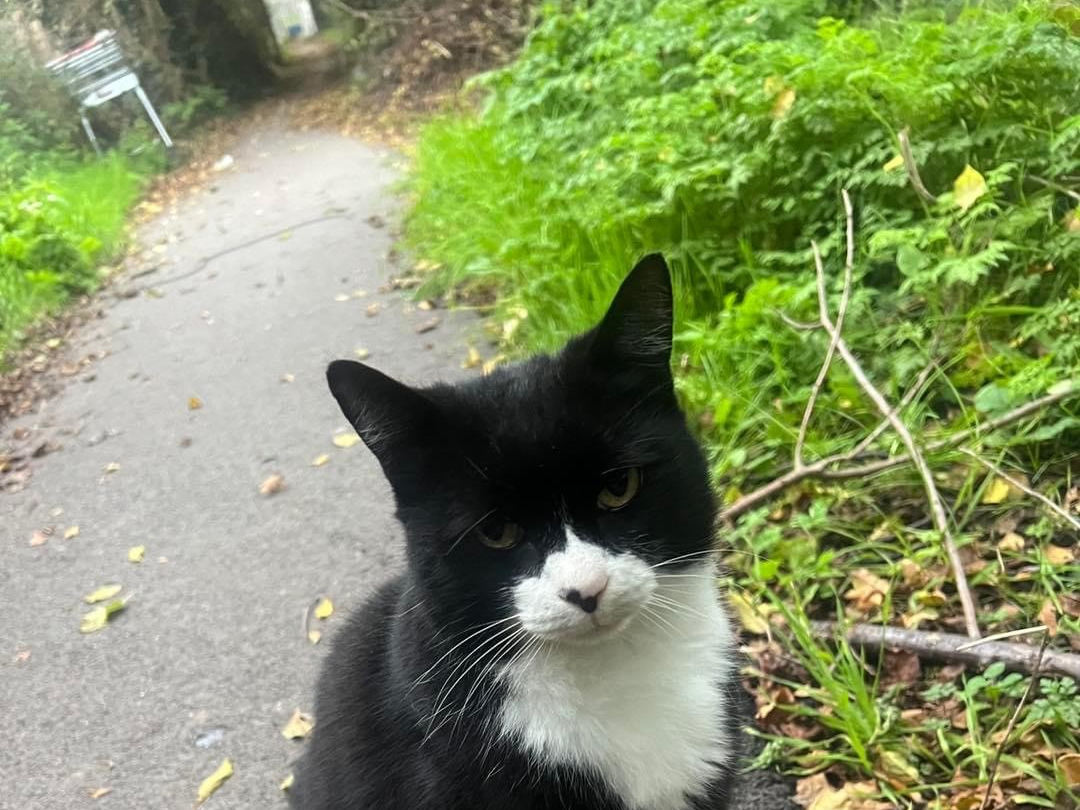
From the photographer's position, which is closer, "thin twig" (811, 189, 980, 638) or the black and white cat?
the black and white cat

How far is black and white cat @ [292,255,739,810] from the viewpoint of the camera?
146cm

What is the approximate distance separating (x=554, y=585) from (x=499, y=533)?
6.2 inches

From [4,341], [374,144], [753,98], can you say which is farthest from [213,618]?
[374,144]

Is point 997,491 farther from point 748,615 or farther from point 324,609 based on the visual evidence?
point 324,609

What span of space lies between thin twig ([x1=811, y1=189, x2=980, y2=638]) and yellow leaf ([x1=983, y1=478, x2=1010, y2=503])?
13cm

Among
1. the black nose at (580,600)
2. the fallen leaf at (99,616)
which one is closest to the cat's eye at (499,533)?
the black nose at (580,600)

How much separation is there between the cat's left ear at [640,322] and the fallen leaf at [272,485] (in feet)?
8.79

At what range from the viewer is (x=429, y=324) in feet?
15.9

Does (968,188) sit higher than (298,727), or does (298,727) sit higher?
(968,188)

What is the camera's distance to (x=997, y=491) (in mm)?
A: 2312

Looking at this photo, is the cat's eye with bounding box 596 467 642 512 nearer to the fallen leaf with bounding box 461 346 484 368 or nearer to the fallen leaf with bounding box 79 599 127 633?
the fallen leaf with bounding box 79 599 127 633

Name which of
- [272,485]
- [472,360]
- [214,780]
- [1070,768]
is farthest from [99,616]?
[1070,768]

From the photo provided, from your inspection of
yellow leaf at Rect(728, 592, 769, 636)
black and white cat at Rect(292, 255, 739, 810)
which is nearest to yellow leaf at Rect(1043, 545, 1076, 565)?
yellow leaf at Rect(728, 592, 769, 636)

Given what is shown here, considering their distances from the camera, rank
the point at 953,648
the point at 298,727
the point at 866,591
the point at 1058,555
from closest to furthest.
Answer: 1. the point at 953,648
2. the point at 1058,555
3. the point at 866,591
4. the point at 298,727
